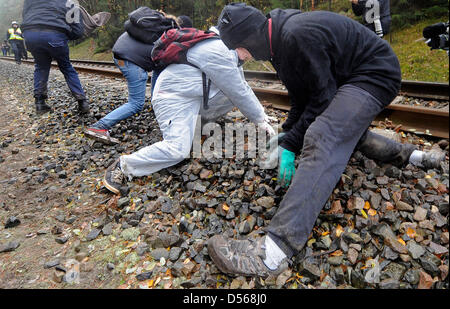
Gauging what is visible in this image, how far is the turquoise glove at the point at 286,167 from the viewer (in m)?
2.49

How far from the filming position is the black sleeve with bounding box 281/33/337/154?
2.02m

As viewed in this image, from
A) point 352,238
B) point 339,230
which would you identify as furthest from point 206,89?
point 352,238

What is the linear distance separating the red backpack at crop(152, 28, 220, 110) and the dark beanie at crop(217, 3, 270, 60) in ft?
2.09

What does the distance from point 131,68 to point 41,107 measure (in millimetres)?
3197

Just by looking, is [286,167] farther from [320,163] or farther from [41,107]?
[41,107]

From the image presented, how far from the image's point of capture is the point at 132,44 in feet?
12.7

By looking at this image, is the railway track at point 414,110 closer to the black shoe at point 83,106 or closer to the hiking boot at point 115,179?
the hiking boot at point 115,179

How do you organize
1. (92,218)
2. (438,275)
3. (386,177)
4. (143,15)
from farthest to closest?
(143,15) → (92,218) → (386,177) → (438,275)

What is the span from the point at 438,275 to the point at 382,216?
489 millimetres

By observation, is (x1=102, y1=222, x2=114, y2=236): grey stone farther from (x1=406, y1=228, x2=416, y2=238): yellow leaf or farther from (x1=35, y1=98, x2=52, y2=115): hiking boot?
(x1=35, y1=98, x2=52, y2=115): hiking boot

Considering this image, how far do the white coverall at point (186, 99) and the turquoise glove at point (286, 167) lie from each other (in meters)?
0.67

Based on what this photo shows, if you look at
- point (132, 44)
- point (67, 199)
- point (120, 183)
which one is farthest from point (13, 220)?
point (132, 44)

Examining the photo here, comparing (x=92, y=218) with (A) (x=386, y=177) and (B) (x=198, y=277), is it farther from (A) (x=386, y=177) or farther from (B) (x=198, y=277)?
(A) (x=386, y=177)

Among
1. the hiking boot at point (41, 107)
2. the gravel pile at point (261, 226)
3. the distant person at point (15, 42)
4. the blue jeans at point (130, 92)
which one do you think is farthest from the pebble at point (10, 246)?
the distant person at point (15, 42)
